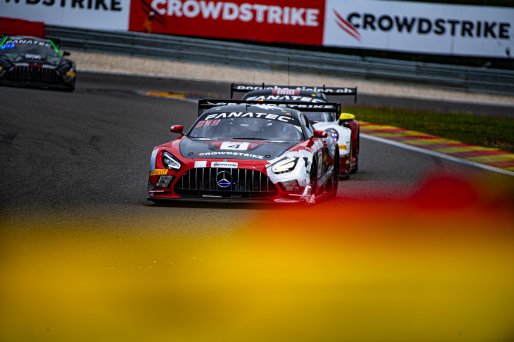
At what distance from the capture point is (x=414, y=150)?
67.4 feet

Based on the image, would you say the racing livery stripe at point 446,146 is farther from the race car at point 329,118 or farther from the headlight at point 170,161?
the headlight at point 170,161

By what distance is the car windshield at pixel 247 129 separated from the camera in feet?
43.4

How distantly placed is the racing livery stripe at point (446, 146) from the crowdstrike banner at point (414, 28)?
8321 millimetres

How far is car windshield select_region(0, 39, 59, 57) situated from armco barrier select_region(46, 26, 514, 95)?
553 centimetres

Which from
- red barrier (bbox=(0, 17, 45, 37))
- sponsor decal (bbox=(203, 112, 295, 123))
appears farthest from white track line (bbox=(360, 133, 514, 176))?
red barrier (bbox=(0, 17, 45, 37))

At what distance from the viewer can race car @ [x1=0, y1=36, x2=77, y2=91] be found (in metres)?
26.5

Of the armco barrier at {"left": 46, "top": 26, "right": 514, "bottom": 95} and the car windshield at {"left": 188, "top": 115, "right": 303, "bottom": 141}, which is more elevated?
the armco barrier at {"left": 46, "top": 26, "right": 514, "bottom": 95}

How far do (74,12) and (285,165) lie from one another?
21.6 metres

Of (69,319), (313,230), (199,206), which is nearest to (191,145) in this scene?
(199,206)

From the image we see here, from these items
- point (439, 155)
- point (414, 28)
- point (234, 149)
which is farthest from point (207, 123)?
point (414, 28)

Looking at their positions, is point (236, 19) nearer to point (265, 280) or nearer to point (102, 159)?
point (102, 159)

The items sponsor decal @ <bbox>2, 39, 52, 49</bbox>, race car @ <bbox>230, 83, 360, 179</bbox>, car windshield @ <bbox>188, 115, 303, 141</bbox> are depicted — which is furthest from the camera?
sponsor decal @ <bbox>2, 39, 52, 49</bbox>

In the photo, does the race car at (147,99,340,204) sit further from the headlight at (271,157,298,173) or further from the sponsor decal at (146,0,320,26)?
the sponsor decal at (146,0,320,26)

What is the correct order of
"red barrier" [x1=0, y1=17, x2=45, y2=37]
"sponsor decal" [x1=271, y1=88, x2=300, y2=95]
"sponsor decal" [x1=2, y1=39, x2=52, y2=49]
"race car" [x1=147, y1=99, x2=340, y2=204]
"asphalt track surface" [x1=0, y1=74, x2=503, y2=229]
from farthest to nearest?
"red barrier" [x1=0, y1=17, x2=45, y2=37], "sponsor decal" [x1=2, y1=39, x2=52, y2=49], "sponsor decal" [x1=271, y1=88, x2=300, y2=95], "race car" [x1=147, y1=99, x2=340, y2=204], "asphalt track surface" [x1=0, y1=74, x2=503, y2=229]
